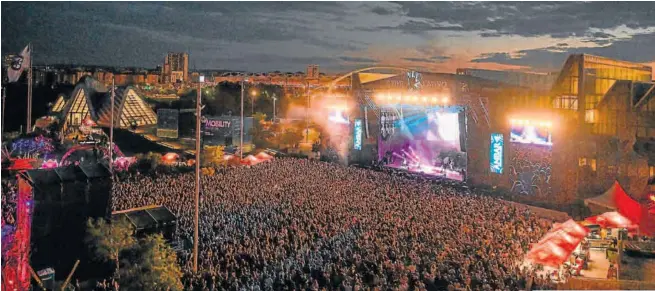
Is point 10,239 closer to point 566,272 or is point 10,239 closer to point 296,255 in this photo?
point 296,255

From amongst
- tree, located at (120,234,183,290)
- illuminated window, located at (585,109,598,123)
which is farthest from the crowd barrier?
illuminated window, located at (585,109,598,123)

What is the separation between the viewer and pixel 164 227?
1111 centimetres

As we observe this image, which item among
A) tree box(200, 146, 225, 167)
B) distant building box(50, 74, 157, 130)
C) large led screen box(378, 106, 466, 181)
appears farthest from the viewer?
distant building box(50, 74, 157, 130)

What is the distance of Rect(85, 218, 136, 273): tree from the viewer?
9.13 meters

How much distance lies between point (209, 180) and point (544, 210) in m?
11.2

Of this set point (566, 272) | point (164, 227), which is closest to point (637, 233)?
point (566, 272)

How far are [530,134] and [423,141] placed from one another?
7.40m

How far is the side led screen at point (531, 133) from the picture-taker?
63.6 feet

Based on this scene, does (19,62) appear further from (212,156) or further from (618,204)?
(618,204)

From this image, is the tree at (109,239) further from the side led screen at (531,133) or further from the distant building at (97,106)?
the distant building at (97,106)

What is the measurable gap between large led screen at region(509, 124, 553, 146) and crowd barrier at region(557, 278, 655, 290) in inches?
393

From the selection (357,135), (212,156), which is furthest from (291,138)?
(212,156)

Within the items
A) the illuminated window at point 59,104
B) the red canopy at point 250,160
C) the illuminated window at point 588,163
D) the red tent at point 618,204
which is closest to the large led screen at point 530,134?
the illuminated window at point 588,163

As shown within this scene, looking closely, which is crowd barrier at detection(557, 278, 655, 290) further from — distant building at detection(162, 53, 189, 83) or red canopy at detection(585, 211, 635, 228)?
distant building at detection(162, 53, 189, 83)
